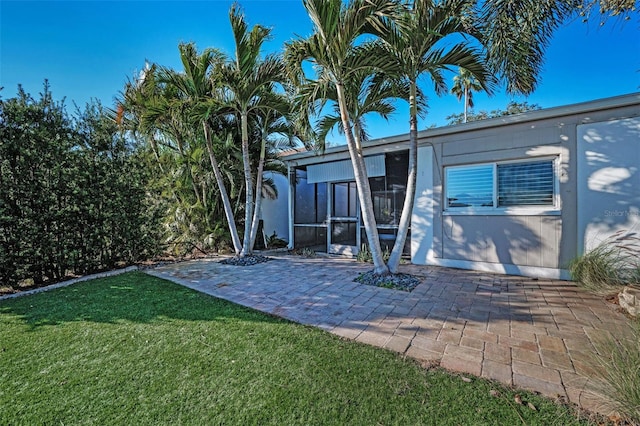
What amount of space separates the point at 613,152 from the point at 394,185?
14.5ft

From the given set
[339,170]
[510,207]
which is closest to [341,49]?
[339,170]

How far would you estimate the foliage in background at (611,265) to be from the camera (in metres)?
4.65

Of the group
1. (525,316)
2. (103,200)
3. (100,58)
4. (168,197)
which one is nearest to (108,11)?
(100,58)

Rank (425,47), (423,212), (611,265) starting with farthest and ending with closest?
1. (423,212)
2. (425,47)
3. (611,265)

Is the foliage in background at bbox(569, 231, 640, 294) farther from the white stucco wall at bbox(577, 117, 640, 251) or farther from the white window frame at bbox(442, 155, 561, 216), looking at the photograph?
the white window frame at bbox(442, 155, 561, 216)

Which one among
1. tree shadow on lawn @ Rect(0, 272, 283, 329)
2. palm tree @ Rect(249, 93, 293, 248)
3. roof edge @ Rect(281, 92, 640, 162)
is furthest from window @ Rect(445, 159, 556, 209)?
tree shadow on lawn @ Rect(0, 272, 283, 329)

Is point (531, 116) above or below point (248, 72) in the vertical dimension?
below

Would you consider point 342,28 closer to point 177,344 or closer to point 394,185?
point 394,185

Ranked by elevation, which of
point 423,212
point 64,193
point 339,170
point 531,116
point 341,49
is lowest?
point 423,212

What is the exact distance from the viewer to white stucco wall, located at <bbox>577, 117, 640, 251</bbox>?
4883 mm

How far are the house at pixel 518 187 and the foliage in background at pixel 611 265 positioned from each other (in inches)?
7.6

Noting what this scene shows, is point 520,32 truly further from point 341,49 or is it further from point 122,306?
point 122,306

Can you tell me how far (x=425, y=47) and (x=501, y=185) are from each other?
11.6ft

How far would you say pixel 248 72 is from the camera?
6.78 metres
